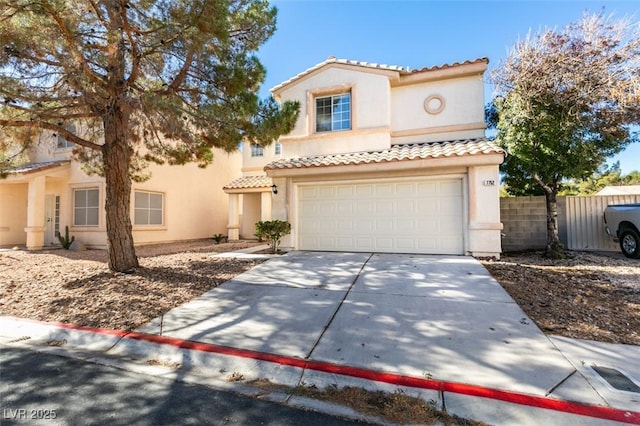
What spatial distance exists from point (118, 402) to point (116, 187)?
18.9ft

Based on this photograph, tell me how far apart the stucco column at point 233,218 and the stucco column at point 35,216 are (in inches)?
316

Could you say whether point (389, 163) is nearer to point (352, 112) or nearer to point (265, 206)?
point (352, 112)

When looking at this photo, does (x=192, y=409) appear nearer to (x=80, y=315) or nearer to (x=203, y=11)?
(x=80, y=315)

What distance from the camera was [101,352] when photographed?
175 inches

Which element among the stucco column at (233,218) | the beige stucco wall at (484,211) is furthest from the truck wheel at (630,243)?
the stucco column at (233,218)

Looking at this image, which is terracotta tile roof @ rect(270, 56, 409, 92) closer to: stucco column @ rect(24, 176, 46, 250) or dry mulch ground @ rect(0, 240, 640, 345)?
dry mulch ground @ rect(0, 240, 640, 345)

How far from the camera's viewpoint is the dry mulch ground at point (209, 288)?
4.94 metres

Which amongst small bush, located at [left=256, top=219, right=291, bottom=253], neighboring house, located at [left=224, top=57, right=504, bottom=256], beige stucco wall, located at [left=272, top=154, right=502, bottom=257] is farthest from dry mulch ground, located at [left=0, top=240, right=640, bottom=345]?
neighboring house, located at [left=224, top=57, right=504, bottom=256]

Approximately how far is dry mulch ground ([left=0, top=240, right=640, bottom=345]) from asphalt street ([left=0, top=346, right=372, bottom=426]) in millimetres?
1399

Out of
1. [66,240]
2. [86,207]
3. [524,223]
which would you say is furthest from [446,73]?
[66,240]

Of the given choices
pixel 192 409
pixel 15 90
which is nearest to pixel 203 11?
pixel 15 90

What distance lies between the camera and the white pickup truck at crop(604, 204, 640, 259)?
8906 millimetres

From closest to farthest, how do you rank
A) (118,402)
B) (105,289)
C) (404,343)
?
(118,402) → (404,343) → (105,289)

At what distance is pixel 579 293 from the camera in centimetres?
598
